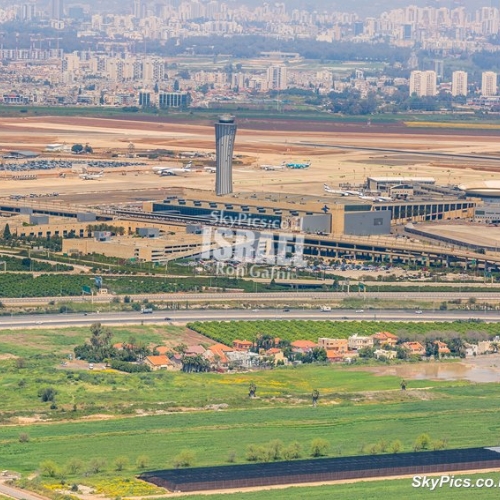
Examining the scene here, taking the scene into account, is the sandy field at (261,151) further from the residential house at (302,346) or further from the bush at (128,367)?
the bush at (128,367)

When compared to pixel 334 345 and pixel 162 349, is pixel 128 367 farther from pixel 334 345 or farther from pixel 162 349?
pixel 334 345

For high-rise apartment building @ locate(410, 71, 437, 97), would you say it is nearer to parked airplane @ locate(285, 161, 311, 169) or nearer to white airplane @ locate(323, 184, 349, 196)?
parked airplane @ locate(285, 161, 311, 169)

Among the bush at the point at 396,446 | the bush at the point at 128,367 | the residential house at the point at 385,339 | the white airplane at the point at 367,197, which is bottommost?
the bush at the point at 128,367

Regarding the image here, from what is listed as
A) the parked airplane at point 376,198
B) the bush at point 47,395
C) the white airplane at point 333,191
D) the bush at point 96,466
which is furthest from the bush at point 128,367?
the white airplane at point 333,191

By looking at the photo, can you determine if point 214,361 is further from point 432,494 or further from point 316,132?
point 316,132

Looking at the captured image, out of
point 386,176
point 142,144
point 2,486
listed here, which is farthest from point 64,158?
point 2,486

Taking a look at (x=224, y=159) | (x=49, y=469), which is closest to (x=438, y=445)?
(x=49, y=469)
